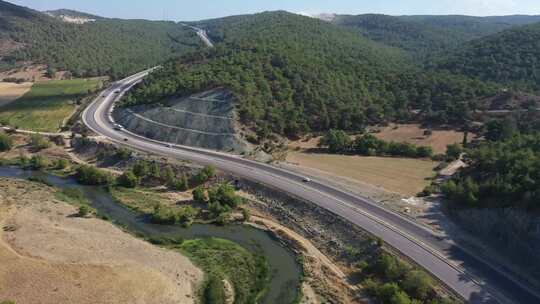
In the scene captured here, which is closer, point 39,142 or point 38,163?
point 38,163

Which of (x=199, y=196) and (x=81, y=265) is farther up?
(x=81, y=265)

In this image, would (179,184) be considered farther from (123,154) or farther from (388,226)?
(388,226)

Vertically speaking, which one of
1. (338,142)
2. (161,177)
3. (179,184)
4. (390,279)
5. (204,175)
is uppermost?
(338,142)

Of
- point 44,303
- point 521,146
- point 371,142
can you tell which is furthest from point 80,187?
point 521,146

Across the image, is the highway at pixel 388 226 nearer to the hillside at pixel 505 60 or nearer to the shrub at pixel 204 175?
the shrub at pixel 204 175

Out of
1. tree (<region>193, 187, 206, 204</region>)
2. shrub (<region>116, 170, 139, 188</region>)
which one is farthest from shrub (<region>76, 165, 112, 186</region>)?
tree (<region>193, 187, 206, 204</region>)

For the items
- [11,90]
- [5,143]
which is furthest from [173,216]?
[11,90]
